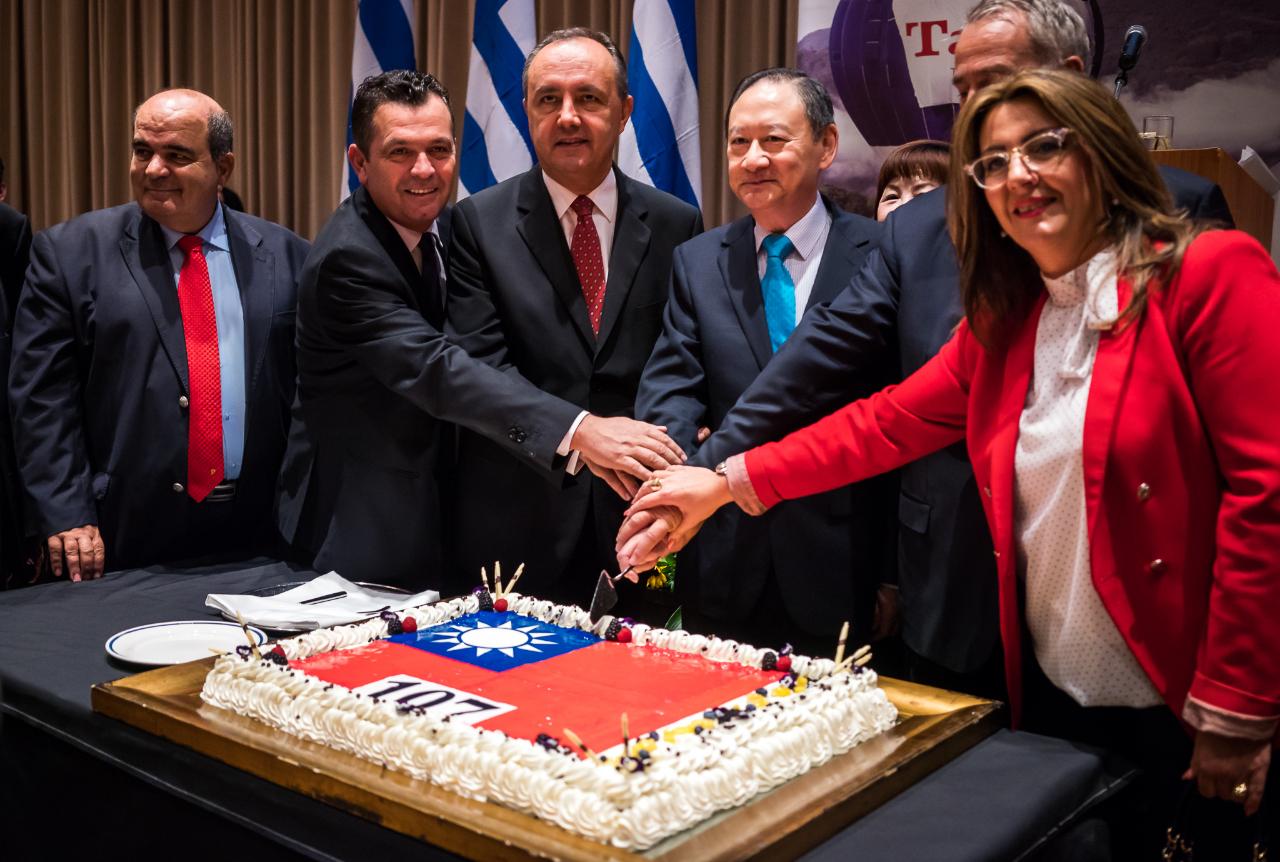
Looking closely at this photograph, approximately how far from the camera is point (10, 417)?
10.8ft

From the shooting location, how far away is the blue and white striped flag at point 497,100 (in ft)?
15.2

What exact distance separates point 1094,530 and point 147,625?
169cm

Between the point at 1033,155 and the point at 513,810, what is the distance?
1.11 metres

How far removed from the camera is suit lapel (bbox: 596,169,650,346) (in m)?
2.85

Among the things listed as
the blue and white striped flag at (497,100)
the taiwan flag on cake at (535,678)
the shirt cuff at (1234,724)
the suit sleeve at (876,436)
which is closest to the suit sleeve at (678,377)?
the suit sleeve at (876,436)

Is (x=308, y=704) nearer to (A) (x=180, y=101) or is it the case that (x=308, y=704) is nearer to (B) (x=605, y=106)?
(B) (x=605, y=106)

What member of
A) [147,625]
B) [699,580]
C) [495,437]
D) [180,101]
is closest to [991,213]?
[699,580]

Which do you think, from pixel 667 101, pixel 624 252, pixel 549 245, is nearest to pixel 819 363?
pixel 624 252

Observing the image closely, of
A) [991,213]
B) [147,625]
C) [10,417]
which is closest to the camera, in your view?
[991,213]

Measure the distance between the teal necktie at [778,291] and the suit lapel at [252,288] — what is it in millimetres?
1451

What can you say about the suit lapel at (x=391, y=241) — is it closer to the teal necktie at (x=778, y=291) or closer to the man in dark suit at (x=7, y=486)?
the teal necktie at (x=778, y=291)

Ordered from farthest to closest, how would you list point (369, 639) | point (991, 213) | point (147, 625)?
point (147, 625), point (369, 639), point (991, 213)

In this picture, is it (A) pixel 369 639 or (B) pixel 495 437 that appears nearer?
(A) pixel 369 639

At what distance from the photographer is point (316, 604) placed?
93.4 inches
